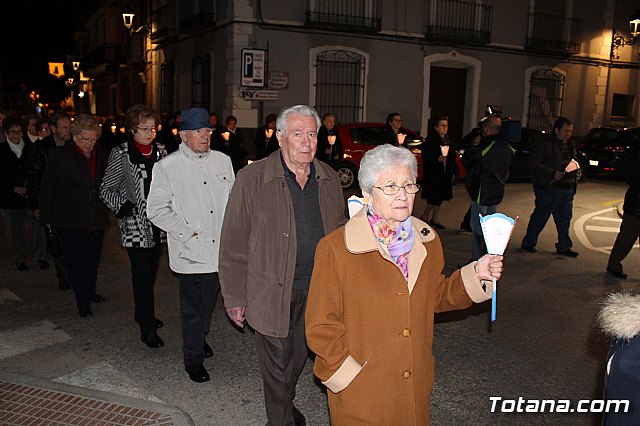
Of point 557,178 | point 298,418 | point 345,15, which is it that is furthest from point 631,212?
point 345,15

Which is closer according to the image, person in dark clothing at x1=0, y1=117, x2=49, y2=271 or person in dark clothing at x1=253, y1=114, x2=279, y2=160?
person in dark clothing at x1=0, y1=117, x2=49, y2=271

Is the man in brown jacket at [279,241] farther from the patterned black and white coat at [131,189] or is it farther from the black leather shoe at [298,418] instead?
the patterned black and white coat at [131,189]

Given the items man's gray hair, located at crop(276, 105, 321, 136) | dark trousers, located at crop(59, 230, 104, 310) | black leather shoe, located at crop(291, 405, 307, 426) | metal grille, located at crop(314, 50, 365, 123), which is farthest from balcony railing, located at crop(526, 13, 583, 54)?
black leather shoe, located at crop(291, 405, 307, 426)

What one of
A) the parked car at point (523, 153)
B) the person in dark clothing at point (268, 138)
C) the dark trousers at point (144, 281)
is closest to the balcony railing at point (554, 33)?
the parked car at point (523, 153)

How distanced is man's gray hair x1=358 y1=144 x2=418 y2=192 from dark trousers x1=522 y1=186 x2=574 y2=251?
6.60 metres

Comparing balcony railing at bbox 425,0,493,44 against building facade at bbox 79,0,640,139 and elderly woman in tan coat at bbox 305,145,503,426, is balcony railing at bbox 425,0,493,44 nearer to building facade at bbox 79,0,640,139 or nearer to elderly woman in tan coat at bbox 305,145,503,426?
building facade at bbox 79,0,640,139

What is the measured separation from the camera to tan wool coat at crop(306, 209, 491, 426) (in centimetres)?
263

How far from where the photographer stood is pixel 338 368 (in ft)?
8.63

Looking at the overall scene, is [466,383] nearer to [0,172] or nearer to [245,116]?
[0,172]

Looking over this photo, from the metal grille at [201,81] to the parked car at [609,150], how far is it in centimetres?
1228

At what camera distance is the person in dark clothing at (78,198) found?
595 centimetres

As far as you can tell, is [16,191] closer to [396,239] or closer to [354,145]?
[396,239]

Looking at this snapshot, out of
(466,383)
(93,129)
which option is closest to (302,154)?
(466,383)

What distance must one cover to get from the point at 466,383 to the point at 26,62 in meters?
62.8
